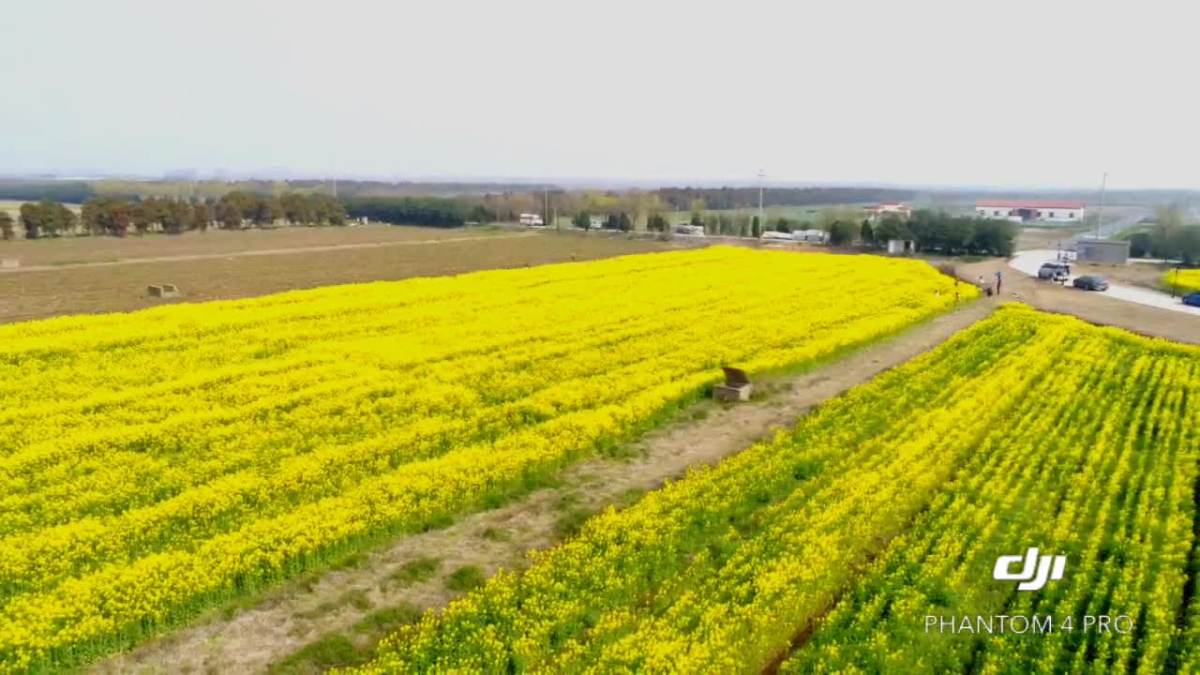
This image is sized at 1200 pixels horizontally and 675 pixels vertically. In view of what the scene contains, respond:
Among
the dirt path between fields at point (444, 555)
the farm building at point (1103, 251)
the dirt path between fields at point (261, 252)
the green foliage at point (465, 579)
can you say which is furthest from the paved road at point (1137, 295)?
the dirt path between fields at point (261, 252)

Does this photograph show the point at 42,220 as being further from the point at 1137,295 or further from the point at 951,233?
the point at 1137,295

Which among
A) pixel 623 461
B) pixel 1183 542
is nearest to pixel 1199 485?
pixel 1183 542

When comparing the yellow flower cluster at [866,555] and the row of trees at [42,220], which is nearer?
the yellow flower cluster at [866,555]

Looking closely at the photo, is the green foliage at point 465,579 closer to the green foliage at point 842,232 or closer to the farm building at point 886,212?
the green foliage at point 842,232

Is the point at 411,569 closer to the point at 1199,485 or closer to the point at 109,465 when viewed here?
the point at 109,465

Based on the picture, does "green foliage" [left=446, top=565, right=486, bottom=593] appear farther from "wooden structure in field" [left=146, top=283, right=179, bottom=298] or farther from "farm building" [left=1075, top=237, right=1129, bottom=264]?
"farm building" [left=1075, top=237, right=1129, bottom=264]
